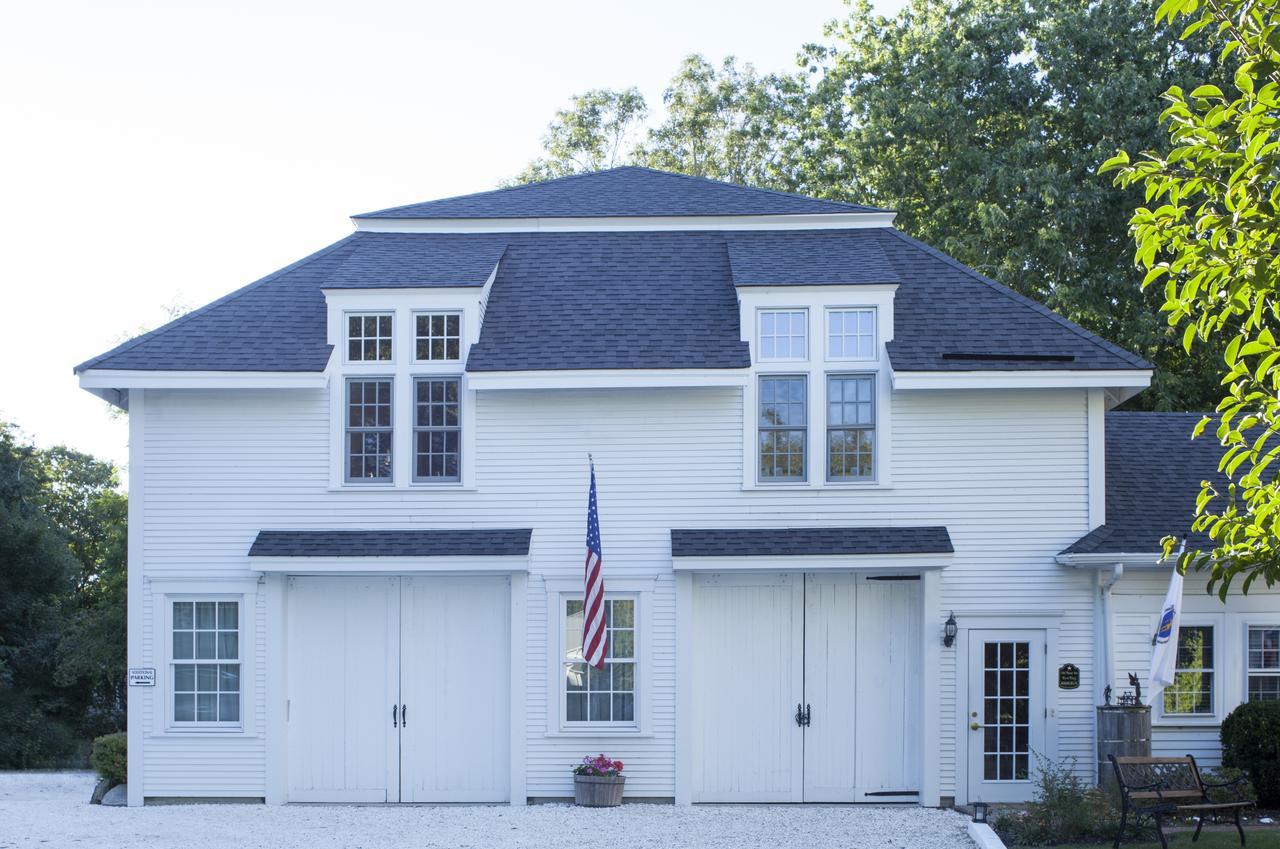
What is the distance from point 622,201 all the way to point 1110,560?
7956 millimetres

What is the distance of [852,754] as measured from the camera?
1697 cm

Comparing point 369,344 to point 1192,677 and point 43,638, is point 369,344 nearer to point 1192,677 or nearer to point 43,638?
point 1192,677

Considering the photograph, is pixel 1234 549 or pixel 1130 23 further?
pixel 1130 23

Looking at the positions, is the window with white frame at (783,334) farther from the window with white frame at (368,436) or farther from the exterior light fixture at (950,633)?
the window with white frame at (368,436)

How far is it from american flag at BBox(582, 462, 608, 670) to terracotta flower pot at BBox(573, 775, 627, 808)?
4.45 ft

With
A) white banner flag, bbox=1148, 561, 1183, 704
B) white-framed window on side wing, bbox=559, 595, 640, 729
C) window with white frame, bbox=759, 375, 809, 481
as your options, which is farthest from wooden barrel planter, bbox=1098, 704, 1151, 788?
white-framed window on side wing, bbox=559, 595, 640, 729

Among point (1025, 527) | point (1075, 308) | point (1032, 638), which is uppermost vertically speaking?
point (1075, 308)

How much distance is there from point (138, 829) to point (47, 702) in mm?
21565

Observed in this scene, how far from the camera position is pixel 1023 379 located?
16484 mm

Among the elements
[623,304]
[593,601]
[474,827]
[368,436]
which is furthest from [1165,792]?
[368,436]

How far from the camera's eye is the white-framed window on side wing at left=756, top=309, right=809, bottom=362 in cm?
1722

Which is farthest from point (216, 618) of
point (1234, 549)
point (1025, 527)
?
point (1234, 549)

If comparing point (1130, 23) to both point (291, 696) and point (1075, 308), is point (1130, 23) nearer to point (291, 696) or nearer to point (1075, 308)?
point (1075, 308)

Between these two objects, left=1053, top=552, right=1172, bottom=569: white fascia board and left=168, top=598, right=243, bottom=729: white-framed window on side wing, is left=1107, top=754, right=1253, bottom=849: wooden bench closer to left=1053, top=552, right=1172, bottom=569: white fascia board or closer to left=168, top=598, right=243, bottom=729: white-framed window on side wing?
left=1053, top=552, right=1172, bottom=569: white fascia board
